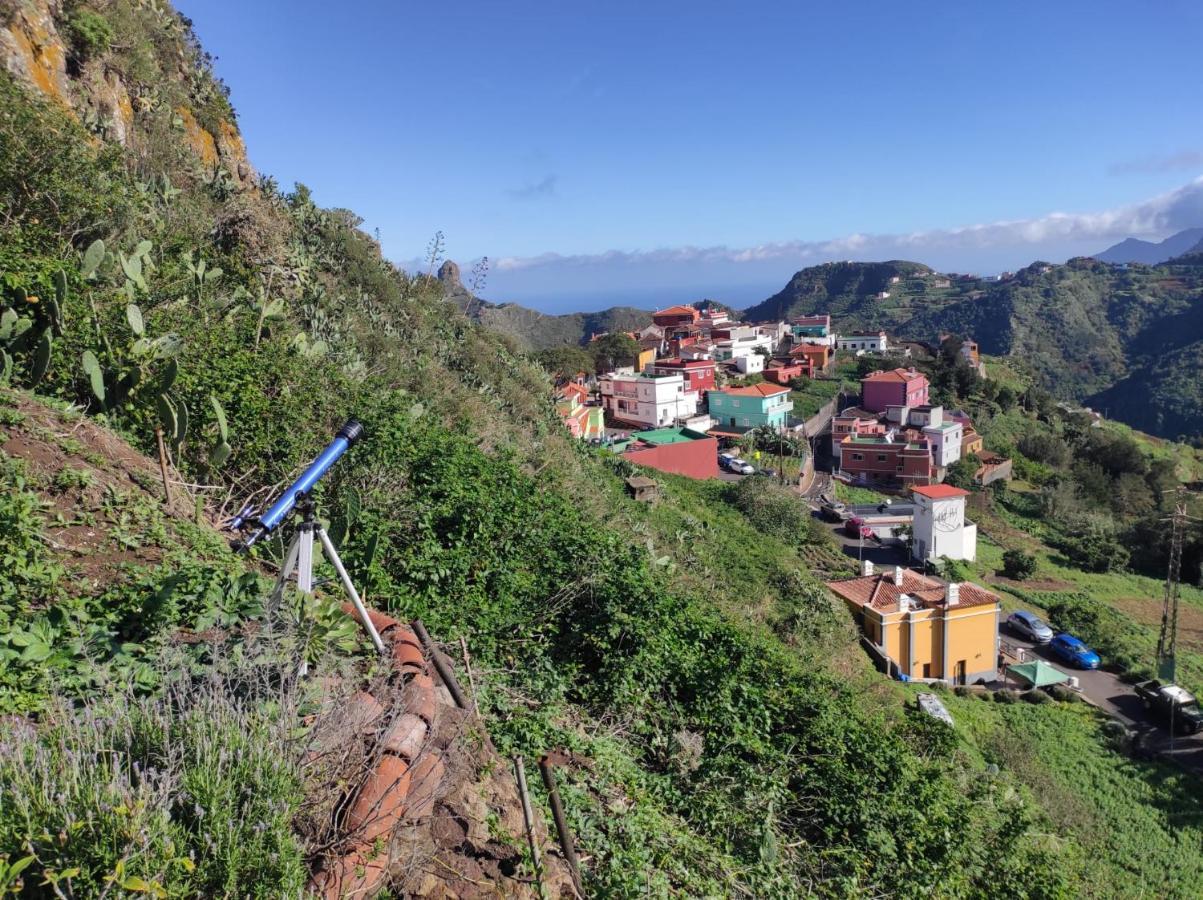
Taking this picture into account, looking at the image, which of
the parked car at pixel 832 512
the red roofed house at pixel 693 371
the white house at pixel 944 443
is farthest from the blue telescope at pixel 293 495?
the red roofed house at pixel 693 371

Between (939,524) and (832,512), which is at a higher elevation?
(939,524)

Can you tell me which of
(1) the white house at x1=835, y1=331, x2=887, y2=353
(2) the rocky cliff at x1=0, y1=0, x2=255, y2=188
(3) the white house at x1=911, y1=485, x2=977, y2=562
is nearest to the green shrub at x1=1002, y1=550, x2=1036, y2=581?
(3) the white house at x1=911, y1=485, x2=977, y2=562

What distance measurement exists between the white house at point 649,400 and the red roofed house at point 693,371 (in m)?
3.52

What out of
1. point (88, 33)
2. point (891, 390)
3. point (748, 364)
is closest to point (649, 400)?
point (891, 390)

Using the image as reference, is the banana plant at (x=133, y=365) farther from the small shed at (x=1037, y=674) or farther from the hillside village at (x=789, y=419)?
the hillside village at (x=789, y=419)

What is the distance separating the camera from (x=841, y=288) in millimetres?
136250

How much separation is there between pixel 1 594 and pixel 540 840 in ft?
8.09

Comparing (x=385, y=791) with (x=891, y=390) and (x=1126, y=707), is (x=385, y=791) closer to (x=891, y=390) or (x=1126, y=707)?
(x=1126, y=707)

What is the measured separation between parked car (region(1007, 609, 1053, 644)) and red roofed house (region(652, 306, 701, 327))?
4645cm

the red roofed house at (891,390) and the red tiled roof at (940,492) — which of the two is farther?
the red roofed house at (891,390)

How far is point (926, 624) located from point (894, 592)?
97cm

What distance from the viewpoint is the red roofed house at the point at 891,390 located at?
4466 cm

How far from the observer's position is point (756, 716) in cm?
493

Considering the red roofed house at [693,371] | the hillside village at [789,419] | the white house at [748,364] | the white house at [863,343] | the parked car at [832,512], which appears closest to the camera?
the parked car at [832,512]
